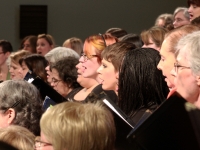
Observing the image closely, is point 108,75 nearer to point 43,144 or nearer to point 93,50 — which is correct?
point 93,50

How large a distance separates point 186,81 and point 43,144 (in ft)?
2.15

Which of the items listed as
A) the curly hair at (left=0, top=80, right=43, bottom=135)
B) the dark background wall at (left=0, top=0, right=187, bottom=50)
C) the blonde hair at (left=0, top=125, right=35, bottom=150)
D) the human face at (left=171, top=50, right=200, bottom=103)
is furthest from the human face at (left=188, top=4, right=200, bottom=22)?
the dark background wall at (left=0, top=0, right=187, bottom=50)

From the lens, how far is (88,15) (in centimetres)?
973

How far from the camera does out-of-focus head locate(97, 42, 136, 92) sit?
338 cm

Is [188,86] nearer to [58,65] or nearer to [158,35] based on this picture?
[158,35]

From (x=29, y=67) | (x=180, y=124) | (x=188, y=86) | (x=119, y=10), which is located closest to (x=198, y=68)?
(x=188, y=86)

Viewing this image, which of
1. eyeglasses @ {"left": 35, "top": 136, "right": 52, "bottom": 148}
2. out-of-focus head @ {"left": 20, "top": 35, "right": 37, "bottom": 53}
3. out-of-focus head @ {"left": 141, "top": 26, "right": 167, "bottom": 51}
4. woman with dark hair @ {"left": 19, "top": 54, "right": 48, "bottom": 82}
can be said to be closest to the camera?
eyeglasses @ {"left": 35, "top": 136, "right": 52, "bottom": 148}

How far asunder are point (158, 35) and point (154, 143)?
249cm

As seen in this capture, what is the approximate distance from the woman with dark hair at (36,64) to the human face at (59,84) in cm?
31

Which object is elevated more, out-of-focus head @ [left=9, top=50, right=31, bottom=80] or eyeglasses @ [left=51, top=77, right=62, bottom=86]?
eyeglasses @ [left=51, top=77, right=62, bottom=86]

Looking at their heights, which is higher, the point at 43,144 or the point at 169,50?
the point at 169,50

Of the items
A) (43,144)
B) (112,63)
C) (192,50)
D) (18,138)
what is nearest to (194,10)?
(112,63)

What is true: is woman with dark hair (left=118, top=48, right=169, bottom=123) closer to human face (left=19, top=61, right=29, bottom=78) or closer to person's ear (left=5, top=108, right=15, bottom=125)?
person's ear (left=5, top=108, right=15, bottom=125)

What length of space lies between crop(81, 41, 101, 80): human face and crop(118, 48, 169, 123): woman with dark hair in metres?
0.99
